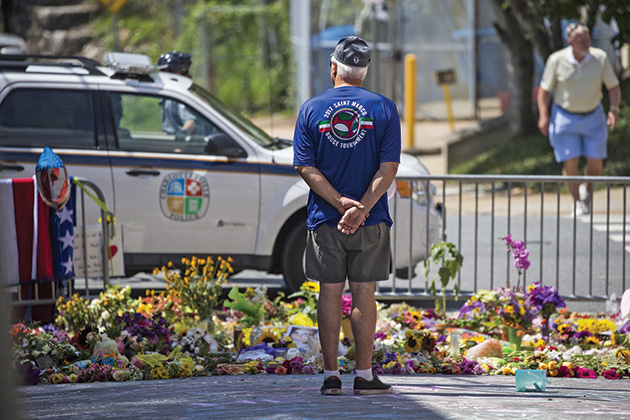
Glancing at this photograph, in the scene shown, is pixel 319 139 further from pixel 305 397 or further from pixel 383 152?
pixel 305 397

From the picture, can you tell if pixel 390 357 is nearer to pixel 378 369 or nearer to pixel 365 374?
pixel 378 369

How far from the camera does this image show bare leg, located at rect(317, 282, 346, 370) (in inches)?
195

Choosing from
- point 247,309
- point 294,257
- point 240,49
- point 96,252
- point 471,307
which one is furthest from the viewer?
point 240,49

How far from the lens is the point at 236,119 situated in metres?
8.33

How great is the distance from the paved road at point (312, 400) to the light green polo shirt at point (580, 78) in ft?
19.6

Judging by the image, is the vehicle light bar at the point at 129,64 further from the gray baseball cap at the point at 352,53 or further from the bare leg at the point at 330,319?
the bare leg at the point at 330,319

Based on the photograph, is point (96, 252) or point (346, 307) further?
point (96, 252)

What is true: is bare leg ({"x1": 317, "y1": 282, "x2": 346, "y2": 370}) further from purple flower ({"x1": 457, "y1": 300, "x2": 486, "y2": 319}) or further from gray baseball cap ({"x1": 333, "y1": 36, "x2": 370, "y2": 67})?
purple flower ({"x1": 457, "y1": 300, "x2": 486, "y2": 319})

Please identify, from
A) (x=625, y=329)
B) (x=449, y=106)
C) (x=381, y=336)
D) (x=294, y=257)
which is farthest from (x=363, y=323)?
(x=449, y=106)

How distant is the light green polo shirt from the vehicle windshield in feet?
13.5

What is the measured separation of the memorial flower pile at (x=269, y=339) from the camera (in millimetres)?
5758

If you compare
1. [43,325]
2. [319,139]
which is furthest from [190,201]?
[319,139]

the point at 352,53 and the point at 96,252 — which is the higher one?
the point at 352,53

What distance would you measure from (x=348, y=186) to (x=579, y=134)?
272 inches
